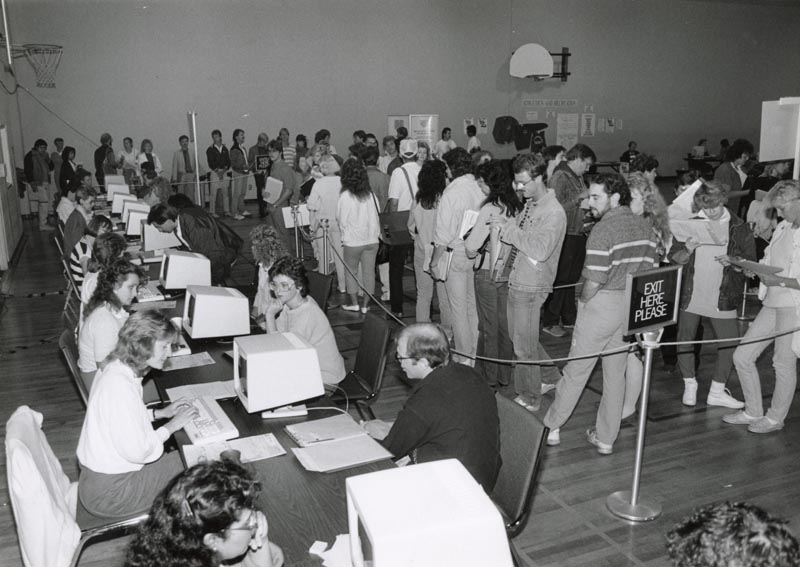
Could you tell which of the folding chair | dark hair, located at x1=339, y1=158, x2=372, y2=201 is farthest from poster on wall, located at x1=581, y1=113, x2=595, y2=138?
the folding chair

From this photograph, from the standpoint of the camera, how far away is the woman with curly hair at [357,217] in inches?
251

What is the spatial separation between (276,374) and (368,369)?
120cm

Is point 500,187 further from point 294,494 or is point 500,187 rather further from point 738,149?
point 738,149

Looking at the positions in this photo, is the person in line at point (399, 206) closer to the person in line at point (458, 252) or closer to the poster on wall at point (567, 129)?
the person in line at point (458, 252)

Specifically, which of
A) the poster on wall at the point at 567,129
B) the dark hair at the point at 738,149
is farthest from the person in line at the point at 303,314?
the poster on wall at the point at 567,129

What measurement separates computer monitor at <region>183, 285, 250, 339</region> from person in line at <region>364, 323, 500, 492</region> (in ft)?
5.73

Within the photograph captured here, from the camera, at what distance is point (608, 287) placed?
3.79 m

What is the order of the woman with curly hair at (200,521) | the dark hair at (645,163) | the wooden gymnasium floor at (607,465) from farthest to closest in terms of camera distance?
1. the dark hair at (645,163)
2. the wooden gymnasium floor at (607,465)
3. the woman with curly hair at (200,521)

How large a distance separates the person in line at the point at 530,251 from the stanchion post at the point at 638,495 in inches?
29.8

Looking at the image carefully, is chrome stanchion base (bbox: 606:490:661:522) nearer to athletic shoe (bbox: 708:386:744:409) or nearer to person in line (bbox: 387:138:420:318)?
athletic shoe (bbox: 708:386:744:409)

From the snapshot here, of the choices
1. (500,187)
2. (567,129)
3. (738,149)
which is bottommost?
(500,187)

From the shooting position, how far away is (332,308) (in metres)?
7.31

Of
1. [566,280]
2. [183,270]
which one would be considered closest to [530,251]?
[566,280]

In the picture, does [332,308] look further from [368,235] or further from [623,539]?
[623,539]
